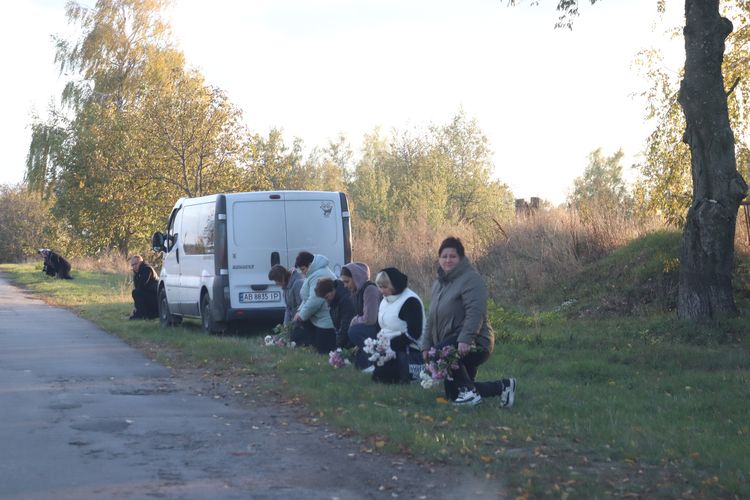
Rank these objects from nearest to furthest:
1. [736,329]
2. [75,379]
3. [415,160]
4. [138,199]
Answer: [75,379]
[736,329]
[138,199]
[415,160]

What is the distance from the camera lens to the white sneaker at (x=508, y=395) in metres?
9.61

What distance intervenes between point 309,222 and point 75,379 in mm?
6126

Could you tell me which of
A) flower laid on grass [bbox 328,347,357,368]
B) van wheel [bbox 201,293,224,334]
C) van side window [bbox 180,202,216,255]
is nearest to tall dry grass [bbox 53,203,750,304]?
van wheel [bbox 201,293,224,334]

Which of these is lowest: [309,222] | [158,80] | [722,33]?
[309,222]

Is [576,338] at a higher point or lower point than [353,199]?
lower

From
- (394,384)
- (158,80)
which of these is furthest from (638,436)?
(158,80)

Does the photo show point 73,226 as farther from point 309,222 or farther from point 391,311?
point 391,311

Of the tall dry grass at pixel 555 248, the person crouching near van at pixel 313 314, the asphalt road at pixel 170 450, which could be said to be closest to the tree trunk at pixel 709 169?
the person crouching near van at pixel 313 314

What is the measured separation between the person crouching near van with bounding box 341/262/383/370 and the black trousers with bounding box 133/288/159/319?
9.87 meters

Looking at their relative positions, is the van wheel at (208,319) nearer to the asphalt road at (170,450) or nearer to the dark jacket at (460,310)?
the asphalt road at (170,450)

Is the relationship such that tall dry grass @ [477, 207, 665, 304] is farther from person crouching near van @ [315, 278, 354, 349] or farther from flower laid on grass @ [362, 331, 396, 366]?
flower laid on grass @ [362, 331, 396, 366]

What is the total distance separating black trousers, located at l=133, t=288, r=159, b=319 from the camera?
2266 centimetres

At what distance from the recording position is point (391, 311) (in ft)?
37.5

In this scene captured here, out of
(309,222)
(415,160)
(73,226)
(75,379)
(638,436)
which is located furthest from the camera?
(415,160)
